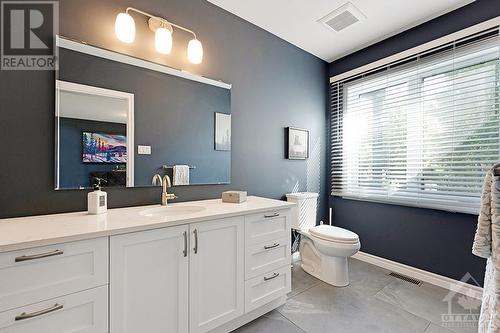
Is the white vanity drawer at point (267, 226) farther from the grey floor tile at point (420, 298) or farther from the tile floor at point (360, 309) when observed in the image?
the grey floor tile at point (420, 298)

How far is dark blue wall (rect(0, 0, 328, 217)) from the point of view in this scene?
49.9 inches

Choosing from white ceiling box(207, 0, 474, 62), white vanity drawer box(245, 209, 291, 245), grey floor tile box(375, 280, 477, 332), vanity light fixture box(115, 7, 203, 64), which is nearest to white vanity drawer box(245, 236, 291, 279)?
white vanity drawer box(245, 209, 291, 245)

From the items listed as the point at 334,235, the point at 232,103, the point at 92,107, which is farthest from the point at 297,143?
the point at 92,107

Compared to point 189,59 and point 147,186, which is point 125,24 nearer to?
point 189,59

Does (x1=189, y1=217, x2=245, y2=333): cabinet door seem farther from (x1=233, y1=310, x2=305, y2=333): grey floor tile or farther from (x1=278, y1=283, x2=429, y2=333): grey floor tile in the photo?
(x1=278, y1=283, x2=429, y2=333): grey floor tile

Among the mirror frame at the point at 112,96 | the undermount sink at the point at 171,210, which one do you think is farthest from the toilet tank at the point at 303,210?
the mirror frame at the point at 112,96

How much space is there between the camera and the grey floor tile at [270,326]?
153 cm

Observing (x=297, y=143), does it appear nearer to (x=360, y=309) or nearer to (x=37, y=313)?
(x=360, y=309)

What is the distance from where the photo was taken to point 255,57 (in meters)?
2.30

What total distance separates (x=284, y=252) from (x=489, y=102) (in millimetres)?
2037

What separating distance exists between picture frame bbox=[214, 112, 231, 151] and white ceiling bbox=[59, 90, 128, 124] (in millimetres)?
714

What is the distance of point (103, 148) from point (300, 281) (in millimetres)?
2022

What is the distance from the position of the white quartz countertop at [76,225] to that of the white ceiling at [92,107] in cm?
61

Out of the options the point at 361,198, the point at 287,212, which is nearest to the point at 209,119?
the point at 287,212
